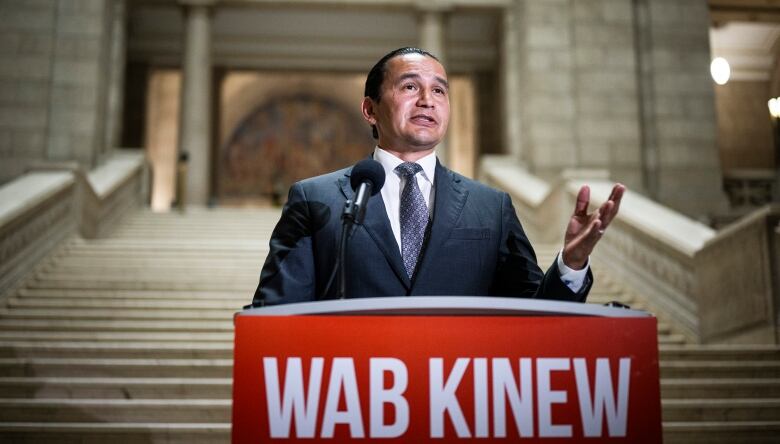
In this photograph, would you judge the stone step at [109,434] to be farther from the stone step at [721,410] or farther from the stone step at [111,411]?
the stone step at [721,410]

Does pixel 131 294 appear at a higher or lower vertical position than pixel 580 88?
lower

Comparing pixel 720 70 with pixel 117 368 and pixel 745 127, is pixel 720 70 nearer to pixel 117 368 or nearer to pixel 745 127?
pixel 745 127

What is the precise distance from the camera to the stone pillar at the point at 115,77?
16797 millimetres

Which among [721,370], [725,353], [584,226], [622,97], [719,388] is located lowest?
[719,388]

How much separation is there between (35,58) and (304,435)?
16.0 m

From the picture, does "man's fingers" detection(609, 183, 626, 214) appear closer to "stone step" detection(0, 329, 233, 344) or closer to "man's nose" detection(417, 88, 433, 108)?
"man's nose" detection(417, 88, 433, 108)

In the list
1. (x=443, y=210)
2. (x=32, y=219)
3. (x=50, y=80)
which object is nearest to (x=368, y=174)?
(x=443, y=210)

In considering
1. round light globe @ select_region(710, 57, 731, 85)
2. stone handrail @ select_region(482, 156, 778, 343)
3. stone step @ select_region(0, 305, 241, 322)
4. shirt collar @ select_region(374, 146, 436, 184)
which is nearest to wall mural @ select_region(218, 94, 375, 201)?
round light globe @ select_region(710, 57, 731, 85)

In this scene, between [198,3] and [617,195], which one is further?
[198,3]

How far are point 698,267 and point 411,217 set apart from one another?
627 centimetres

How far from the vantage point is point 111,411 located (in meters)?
5.69

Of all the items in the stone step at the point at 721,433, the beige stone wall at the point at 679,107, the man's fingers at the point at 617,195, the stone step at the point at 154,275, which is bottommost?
the stone step at the point at 721,433

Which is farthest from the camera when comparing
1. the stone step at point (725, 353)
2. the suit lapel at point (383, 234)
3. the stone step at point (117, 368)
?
the stone step at point (725, 353)

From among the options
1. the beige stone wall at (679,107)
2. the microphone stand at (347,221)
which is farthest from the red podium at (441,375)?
the beige stone wall at (679,107)
